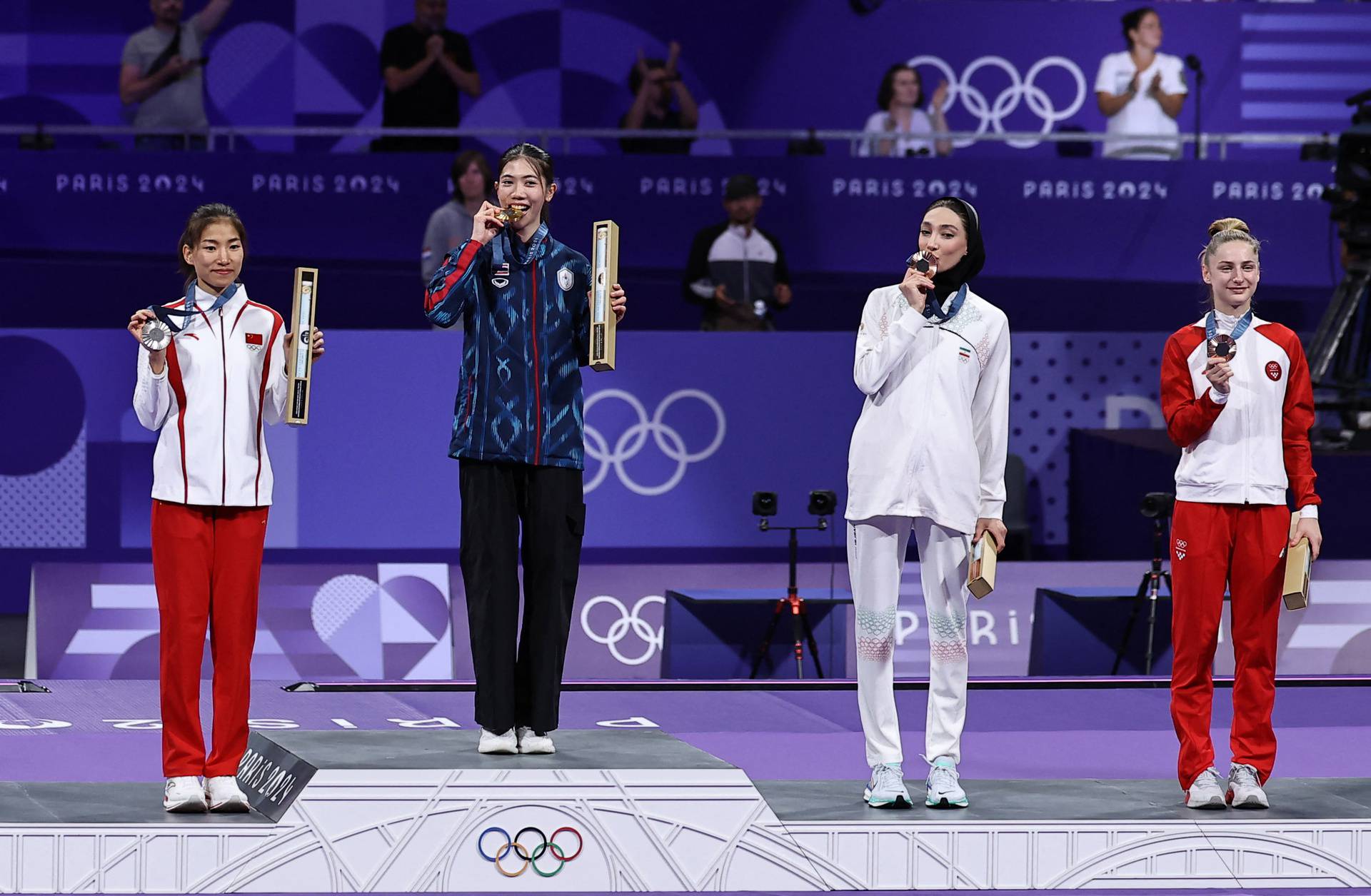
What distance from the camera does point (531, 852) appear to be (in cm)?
471

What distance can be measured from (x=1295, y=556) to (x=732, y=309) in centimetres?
582

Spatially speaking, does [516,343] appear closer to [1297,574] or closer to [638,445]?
[1297,574]

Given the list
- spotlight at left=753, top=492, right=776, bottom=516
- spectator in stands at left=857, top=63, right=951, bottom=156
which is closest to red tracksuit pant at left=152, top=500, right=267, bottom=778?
spotlight at left=753, top=492, right=776, bottom=516

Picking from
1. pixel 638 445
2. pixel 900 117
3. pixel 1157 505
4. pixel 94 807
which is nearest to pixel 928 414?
pixel 94 807

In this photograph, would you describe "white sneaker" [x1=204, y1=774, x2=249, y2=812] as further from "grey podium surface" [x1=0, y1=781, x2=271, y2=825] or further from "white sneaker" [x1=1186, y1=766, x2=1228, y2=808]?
"white sneaker" [x1=1186, y1=766, x2=1228, y2=808]

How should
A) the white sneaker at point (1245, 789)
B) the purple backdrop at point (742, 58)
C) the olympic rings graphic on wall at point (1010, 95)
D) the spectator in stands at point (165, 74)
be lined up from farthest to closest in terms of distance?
the olympic rings graphic on wall at point (1010, 95)
the purple backdrop at point (742, 58)
the spectator in stands at point (165, 74)
the white sneaker at point (1245, 789)

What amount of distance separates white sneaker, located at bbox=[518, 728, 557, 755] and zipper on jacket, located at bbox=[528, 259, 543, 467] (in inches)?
29.0

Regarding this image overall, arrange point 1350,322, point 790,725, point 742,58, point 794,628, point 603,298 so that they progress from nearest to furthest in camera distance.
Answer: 1. point 603,298
2. point 790,725
3. point 794,628
4. point 1350,322
5. point 742,58

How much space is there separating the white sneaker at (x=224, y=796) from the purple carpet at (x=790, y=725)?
904 mm

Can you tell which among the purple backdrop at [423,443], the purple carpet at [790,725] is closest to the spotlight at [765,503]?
the purple backdrop at [423,443]

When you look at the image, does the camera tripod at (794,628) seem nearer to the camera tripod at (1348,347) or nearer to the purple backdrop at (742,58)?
the camera tripod at (1348,347)

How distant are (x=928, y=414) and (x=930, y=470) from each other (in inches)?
5.8

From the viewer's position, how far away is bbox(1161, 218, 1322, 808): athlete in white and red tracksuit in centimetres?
519

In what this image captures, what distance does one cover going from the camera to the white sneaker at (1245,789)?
512 centimetres
